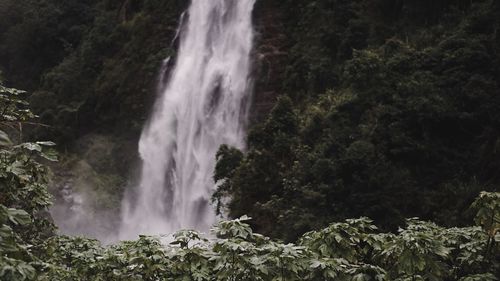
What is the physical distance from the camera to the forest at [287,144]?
4527 mm

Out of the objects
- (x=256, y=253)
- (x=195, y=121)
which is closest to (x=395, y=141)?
(x=256, y=253)

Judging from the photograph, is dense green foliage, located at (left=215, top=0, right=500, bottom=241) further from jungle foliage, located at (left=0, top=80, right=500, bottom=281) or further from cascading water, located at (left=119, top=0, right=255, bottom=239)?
jungle foliage, located at (left=0, top=80, right=500, bottom=281)

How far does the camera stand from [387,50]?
50.2ft

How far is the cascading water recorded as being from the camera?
68.7 ft

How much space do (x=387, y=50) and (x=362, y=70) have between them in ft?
6.58

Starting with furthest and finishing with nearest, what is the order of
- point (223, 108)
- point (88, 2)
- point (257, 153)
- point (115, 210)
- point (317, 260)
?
point (88, 2), point (115, 210), point (223, 108), point (257, 153), point (317, 260)

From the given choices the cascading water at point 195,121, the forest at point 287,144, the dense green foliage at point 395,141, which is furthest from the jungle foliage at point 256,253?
the cascading water at point 195,121

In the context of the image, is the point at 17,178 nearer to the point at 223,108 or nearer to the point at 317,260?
the point at 317,260

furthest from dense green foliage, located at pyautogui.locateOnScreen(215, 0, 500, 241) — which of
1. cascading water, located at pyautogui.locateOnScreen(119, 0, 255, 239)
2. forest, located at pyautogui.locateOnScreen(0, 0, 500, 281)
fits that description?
cascading water, located at pyautogui.locateOnScreen(119, 0, 255, 239)

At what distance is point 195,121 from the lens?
72.8ft

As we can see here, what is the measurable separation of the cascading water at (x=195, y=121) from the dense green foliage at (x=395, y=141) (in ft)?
14.5

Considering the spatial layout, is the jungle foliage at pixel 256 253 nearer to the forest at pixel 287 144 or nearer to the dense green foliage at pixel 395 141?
the forest at pixel 287 144

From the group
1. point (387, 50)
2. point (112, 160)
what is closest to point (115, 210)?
point (112, 160)

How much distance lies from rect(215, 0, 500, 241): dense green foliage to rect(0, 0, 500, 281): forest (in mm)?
42
